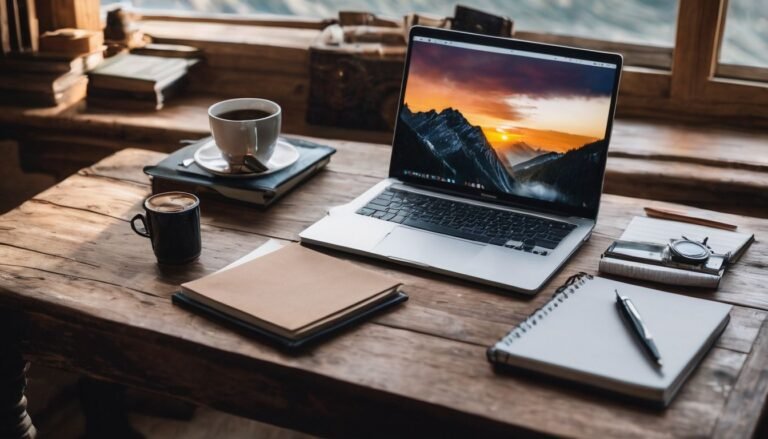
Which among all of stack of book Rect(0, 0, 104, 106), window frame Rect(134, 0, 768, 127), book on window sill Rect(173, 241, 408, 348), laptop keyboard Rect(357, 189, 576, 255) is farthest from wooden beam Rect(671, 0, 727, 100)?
stack of book Rect(0, 0, 104, 106)

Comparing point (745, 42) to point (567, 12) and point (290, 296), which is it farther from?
point (290, 296)

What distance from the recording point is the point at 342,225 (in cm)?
133

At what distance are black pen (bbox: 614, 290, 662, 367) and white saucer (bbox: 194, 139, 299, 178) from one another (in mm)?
648

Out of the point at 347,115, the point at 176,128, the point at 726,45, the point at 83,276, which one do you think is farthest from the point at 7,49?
the point at 726,45

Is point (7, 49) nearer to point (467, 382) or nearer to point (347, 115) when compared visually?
point (347, 115)

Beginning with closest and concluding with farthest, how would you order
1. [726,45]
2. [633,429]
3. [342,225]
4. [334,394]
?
[633,429] → [334,394] → [342,225] → [726,45]

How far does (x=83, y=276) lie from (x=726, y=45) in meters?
1.53

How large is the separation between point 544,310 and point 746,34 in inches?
47.7

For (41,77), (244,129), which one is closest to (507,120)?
(244,129)

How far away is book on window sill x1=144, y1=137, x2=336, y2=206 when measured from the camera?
1.42m

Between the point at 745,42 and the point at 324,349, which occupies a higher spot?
the point at 745,42

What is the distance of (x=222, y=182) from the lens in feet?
4.68

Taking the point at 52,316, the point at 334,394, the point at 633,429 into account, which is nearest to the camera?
the point at 633,429

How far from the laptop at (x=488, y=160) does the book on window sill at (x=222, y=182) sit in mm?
126
